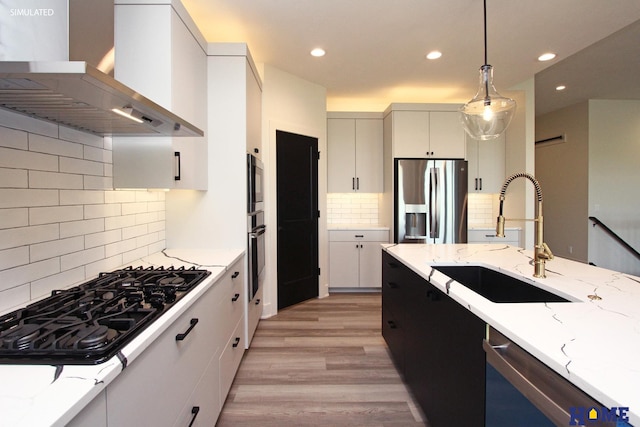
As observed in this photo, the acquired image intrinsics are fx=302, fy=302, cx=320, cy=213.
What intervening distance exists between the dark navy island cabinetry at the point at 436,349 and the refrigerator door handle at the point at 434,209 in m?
1.81

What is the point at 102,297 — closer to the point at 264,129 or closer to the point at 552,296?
the point at 552,296

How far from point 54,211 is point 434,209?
3754 millimetres

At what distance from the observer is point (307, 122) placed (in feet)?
12.4

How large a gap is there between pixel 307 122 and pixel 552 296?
3098 mm

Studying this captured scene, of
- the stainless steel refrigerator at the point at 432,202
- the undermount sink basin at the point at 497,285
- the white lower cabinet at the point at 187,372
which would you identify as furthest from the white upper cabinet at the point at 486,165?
the white lower cabinet at the point at 187,372

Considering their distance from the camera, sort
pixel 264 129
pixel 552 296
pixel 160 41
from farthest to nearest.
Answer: pixel 264 129 → pixel 160 41 → pixel 552 296

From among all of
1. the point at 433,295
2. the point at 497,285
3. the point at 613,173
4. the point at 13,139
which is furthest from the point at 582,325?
the point at 613,173

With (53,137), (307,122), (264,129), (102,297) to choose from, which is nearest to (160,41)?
(53,137)

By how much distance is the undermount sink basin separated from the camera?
1411 millimetres

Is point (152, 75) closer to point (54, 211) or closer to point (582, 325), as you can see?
point (54, 211)

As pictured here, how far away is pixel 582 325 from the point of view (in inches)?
35.2

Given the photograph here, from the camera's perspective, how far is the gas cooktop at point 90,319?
30.2 inches

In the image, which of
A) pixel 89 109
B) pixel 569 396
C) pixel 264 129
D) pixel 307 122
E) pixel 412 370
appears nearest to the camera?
pixel 569 396

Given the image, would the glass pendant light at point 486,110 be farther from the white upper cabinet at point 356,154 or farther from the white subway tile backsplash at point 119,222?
the white subway tile backsplash at point 119,222
